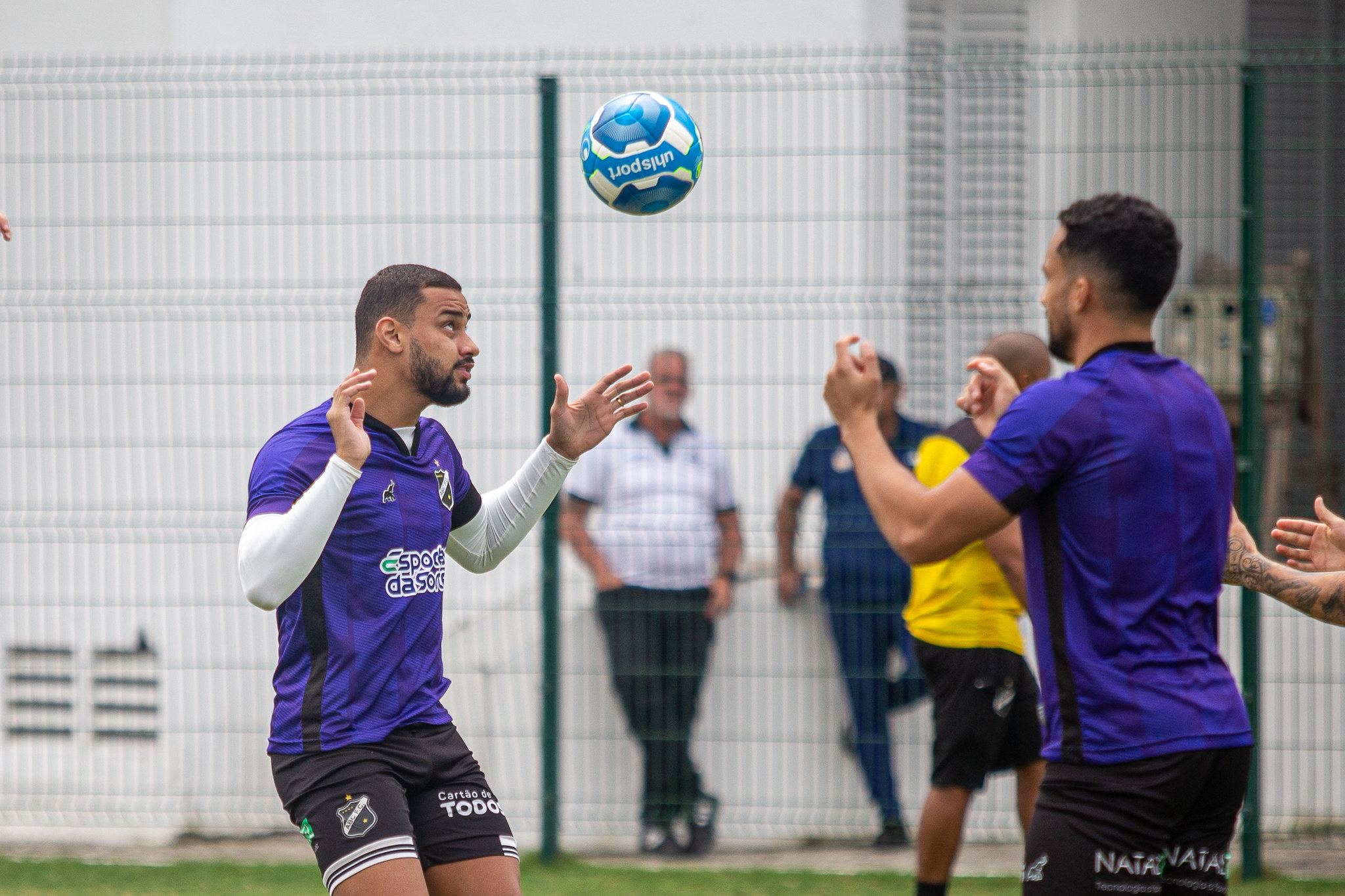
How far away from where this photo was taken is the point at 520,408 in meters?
5.70

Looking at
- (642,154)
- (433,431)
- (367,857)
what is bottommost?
(367,857)

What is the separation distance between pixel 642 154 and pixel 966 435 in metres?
1.44

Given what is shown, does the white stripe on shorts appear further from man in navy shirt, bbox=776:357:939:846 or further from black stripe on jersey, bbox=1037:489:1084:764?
man in navy shirt, bbox=776:357:939:846

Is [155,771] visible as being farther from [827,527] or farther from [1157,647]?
[1157,647]

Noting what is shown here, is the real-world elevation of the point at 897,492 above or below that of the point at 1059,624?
above

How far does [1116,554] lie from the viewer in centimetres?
248

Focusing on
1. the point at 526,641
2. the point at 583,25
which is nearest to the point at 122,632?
the point at 526,641

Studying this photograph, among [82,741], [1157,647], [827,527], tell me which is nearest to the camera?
[1157,647]

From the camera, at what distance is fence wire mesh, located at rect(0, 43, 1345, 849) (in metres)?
5.59

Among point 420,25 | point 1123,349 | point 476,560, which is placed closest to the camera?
point 1123,349

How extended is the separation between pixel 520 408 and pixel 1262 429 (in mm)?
3029

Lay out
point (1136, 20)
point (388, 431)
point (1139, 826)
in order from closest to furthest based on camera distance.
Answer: point (1139, 826) < point (388, 431) < point (1136, 20)

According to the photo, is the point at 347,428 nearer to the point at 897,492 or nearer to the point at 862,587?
the point at 897,492

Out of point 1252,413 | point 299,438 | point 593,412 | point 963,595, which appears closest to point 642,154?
point 593,412
